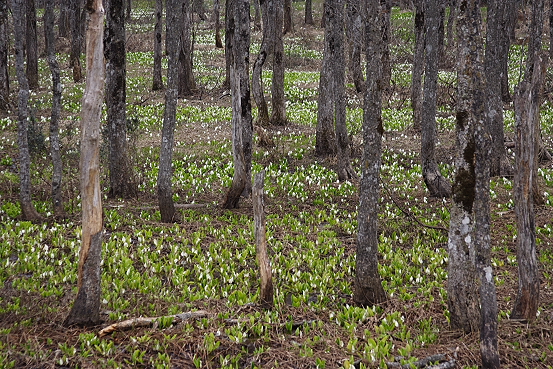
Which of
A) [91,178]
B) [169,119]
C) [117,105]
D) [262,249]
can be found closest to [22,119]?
[117,105]

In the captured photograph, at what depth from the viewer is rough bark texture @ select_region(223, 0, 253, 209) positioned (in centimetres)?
1077

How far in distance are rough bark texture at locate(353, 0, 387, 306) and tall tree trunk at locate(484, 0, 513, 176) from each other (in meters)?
4.96

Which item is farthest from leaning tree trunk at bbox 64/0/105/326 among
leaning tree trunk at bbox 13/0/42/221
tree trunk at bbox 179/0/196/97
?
tree trunk at bbox 179/0/196/97

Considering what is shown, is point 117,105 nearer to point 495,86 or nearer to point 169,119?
point 169,119

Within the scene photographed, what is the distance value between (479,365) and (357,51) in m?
18.8

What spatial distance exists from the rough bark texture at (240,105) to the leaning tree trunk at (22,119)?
3711mm

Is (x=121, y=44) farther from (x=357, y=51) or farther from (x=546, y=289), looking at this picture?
(x=357, y=51)

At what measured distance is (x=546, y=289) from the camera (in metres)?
7.64

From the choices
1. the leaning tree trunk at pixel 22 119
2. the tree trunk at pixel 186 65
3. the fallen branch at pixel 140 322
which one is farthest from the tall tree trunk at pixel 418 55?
the fallen branch at pixel 140 322

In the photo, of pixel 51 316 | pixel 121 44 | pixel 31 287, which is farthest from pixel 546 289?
Answer: pixel 121 44

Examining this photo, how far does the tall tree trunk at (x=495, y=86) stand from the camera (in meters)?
12.0

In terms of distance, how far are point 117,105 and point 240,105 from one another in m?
2.65

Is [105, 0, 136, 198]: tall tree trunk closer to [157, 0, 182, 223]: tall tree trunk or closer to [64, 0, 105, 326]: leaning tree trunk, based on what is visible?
[157, 0, 182, 223]: tall tree trunk

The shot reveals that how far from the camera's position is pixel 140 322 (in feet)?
20.6
